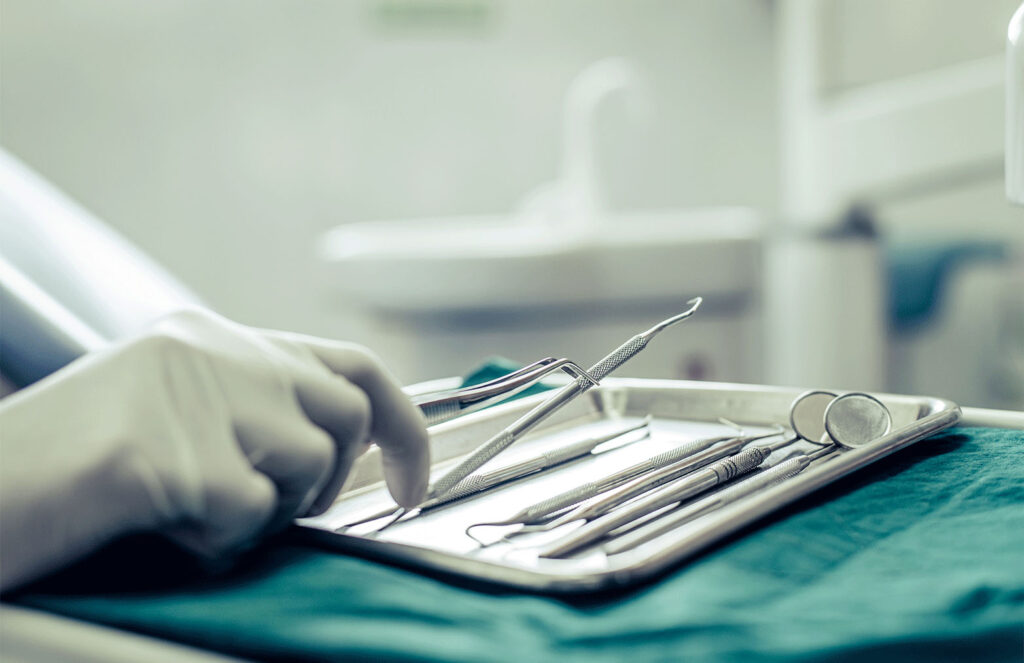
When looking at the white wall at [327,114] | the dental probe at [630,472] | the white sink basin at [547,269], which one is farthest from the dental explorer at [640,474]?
the white wall at [327,114]

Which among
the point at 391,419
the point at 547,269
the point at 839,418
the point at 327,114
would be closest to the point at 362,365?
the point at 391,419

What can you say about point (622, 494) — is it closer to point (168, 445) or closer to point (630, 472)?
point (630, 472)

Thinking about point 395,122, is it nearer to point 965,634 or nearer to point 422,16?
point 422,16

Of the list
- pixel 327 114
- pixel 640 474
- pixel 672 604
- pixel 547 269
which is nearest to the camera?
pixel 672 604

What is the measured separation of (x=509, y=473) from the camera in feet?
1.09

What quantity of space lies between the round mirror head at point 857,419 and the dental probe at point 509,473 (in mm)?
83

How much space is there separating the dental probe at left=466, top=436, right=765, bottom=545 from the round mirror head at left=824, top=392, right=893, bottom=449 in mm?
30

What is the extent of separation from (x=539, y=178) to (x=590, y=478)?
1.53 meters

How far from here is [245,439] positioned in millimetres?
240

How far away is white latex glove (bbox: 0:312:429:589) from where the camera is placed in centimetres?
22

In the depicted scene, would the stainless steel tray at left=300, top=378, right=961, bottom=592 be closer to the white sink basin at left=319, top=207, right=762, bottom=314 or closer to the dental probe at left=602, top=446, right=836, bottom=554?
the dental probe at left=602, top=446, right=836, bottom=554

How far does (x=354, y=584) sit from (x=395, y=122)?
1.62 metres

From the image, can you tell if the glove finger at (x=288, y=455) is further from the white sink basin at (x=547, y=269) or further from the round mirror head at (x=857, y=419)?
the white sink basin at (x=547, y=269)

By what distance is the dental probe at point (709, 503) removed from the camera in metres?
0.25
